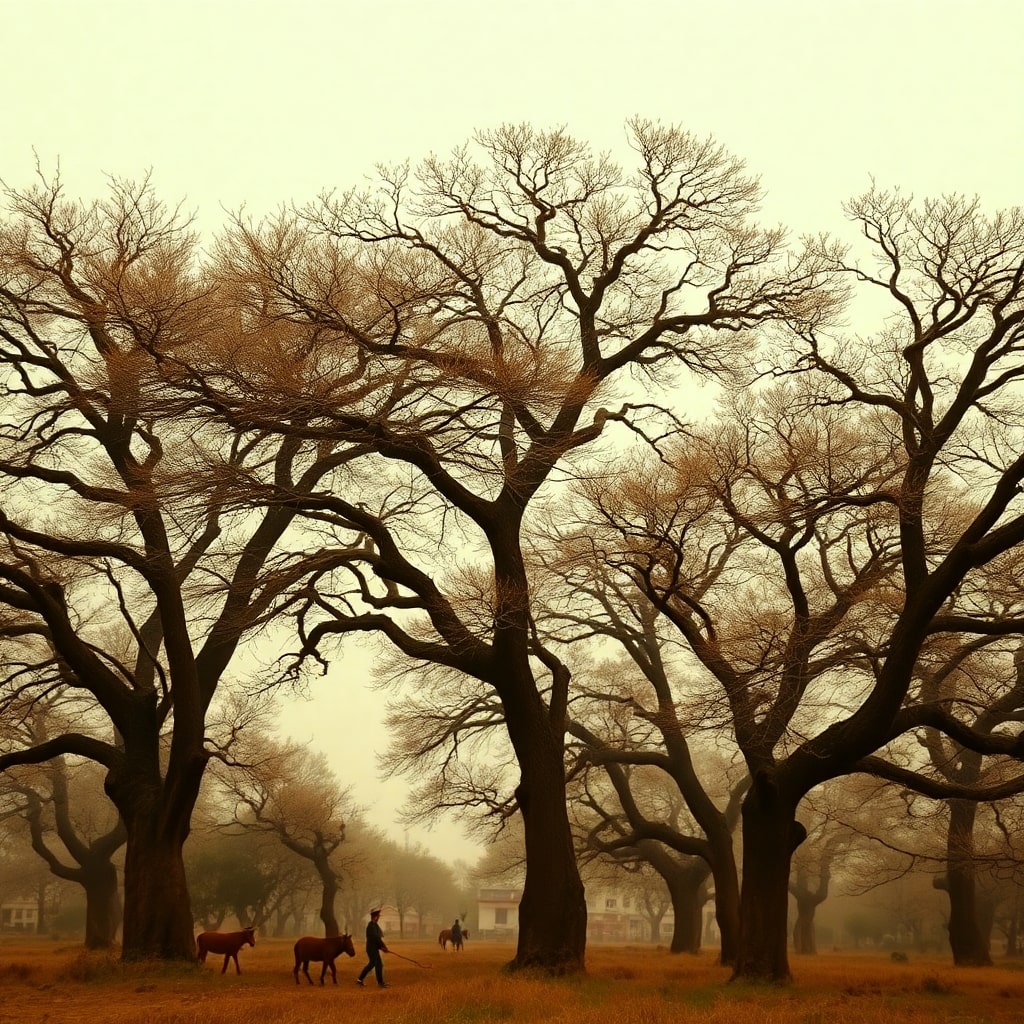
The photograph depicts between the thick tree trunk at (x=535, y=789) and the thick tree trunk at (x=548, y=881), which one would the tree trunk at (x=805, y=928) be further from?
the thick tree trunk at (x=535, y=789)

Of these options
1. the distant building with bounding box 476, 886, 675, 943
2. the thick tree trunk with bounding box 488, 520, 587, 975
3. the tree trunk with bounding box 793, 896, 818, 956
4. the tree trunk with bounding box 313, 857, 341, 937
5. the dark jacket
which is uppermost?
the thick tree trunk with bounding box 488, 520, 587, 975

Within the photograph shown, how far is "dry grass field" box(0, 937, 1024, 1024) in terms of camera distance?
432 inches

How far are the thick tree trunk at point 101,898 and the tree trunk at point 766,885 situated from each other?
70.4 feet

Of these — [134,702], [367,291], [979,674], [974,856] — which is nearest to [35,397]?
[134,702]

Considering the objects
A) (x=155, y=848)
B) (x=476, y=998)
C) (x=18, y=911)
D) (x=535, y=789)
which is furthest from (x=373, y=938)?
(x=18, y=911)

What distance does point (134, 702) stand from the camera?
18859 mm

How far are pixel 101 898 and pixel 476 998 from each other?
23193mm

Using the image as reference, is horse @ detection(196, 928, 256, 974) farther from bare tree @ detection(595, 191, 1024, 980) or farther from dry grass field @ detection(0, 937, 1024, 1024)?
bare tree @ detection(595, 191, 1024, 980)

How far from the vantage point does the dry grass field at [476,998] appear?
10961 millimetres

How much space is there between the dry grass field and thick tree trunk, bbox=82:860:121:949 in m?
14.0

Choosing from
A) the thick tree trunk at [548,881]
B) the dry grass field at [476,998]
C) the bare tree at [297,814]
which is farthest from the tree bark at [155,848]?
the bare tree at [297,814]

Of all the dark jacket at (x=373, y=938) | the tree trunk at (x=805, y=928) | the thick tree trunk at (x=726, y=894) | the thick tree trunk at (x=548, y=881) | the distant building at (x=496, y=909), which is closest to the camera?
the dark jacket at (x=373, y=938)

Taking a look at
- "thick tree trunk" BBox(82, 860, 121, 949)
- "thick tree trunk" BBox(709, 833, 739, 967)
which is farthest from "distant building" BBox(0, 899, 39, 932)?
"thick tree trunk" BBox(709, 833, 739, 967)

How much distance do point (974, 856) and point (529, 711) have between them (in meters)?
8.51
